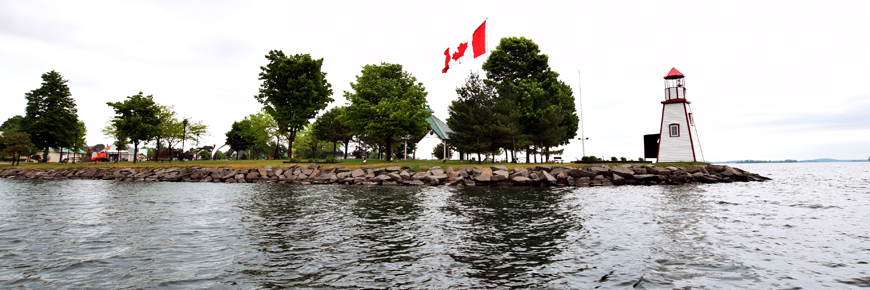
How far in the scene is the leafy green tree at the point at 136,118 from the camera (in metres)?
53.3

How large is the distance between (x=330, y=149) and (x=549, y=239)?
339 feet

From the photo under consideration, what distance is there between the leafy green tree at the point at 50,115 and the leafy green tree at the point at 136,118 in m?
17.1

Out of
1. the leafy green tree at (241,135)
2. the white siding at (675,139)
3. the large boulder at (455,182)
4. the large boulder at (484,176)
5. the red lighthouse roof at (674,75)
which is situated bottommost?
the large boulder at (455,182)

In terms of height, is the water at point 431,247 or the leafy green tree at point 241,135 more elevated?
the leafy green tree at point 241,135

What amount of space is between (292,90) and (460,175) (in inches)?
1142

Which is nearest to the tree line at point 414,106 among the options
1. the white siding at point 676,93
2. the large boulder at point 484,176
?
the large boulder at point 484,176

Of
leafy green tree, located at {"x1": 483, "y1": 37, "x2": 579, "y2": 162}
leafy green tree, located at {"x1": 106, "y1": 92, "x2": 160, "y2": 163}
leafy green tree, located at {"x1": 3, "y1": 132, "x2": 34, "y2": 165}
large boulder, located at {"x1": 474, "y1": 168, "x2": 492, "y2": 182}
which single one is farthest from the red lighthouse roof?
leafy green tree, located at {"x1": 3, "y1": 132, "x2": 34, "y2": 165}

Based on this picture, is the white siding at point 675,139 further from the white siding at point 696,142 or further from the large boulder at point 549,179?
the large boulder at point 549,179

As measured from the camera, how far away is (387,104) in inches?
1770

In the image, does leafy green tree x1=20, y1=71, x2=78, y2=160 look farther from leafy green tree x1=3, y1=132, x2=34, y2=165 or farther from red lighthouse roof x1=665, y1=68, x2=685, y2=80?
red lighthouse roof x1=665, y1=68, x2=685, y2=80

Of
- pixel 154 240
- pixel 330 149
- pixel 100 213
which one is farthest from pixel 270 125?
pixel 154 240

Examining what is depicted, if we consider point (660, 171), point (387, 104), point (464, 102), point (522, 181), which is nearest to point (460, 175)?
point (522, 181)

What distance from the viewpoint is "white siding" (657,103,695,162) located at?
4288cm

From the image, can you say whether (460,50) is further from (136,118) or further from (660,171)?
(136,118)
